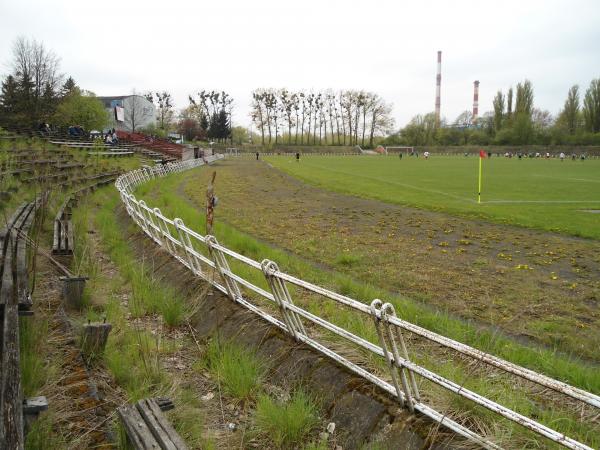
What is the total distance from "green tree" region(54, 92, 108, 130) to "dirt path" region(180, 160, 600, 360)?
4879 cm

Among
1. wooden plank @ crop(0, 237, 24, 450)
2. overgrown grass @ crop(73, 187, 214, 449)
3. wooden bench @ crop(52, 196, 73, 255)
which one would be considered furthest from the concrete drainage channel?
wooden bench @ crop(52, 196, 73, 255)

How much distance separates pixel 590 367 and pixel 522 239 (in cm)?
812

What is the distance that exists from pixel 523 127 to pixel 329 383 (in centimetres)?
11017

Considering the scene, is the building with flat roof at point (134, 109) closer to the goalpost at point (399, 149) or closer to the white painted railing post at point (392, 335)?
the goalpost at point (399, 149)

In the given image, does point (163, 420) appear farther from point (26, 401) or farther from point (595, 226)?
point (595, 226)

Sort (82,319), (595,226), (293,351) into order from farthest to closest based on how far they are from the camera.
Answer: (595,226) < (82,319) < (293,351)

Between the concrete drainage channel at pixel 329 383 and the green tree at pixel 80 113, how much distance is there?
194ft

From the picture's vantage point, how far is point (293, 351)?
4.98 metres

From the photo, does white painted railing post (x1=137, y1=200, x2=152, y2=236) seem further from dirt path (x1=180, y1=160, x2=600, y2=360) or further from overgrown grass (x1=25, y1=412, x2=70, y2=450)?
overgrown grass (x1=25, y1=412, x2=70, y2=450)

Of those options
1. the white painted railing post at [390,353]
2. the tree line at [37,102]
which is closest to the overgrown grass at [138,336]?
the white painted railing post at [390,353]

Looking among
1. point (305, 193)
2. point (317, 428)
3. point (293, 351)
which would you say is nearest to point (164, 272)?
point (293, 351)

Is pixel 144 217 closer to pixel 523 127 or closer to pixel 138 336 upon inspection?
pixel 138 336

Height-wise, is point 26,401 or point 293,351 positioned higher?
point 26,401

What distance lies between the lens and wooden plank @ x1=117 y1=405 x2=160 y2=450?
3.06m
